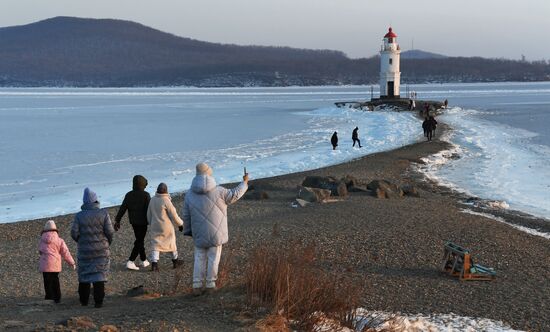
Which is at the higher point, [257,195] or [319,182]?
[319,182]

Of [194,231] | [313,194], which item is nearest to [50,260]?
[194,231]

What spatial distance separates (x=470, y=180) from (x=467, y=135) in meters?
15.8

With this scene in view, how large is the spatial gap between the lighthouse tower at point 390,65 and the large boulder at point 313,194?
45635mm

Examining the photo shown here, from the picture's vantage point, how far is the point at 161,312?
585 centimetres

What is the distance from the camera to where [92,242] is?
21.6ft

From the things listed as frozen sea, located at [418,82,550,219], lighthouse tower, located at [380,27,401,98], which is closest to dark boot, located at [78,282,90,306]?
frozen sea, located at [418,82,550,219]

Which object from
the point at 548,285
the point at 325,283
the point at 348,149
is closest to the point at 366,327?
the point at 325,283

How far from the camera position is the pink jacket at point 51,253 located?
7090 mm

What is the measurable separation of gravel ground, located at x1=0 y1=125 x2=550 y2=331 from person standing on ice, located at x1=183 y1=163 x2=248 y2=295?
12.5 inches

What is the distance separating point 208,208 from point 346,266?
10.2 ft

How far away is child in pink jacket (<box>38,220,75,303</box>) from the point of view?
709 centimetres

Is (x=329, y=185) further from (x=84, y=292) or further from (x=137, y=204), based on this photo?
(x=84, y=292)

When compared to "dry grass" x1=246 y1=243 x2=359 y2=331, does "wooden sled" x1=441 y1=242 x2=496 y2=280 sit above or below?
below

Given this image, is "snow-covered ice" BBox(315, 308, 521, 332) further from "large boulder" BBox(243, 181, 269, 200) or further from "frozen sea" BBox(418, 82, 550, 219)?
"large boulder" BBox(243, 181, 269, 200)
